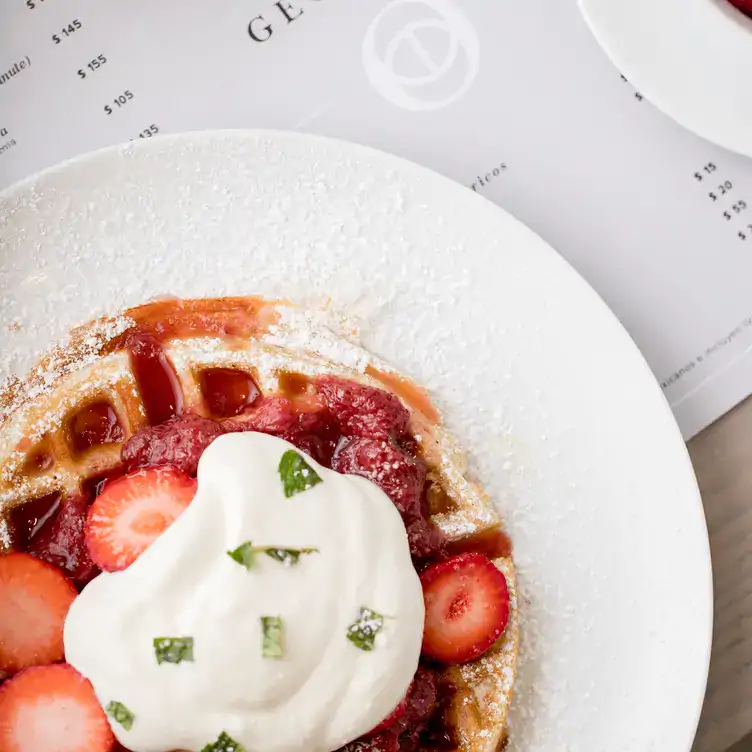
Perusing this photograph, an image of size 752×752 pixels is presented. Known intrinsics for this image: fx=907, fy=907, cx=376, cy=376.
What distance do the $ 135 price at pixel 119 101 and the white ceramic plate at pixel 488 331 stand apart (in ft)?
1.00

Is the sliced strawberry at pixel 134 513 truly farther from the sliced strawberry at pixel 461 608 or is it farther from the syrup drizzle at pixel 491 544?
the syrup drizzle at pixel 491 544

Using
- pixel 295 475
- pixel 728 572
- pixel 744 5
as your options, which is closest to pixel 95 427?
pixel 295 475

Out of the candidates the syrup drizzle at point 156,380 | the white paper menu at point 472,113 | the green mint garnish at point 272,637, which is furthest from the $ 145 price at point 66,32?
the green mint garnish at point 272,637

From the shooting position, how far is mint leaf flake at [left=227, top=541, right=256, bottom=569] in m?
1.38

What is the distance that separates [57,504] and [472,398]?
2.75 feet

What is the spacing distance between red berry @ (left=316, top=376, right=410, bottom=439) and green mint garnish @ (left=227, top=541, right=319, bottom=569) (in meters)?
0.31

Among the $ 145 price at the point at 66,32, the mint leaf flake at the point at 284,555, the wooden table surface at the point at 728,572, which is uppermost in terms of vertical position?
the $ 145 price at the point at 66,32

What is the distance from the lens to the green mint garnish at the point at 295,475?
4.75 feet

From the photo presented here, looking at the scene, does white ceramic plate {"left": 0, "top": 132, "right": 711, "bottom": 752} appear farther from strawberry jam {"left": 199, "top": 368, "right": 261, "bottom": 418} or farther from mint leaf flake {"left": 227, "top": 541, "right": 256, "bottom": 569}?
mint leaf flake {"left": 227, "top": 541, "right": 256, "bottom": 569}

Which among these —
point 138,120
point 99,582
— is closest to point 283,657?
point 99,582

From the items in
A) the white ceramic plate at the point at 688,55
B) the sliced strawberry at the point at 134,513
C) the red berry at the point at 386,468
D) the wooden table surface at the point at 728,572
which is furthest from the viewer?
the wooden table surface at the point at 728,572

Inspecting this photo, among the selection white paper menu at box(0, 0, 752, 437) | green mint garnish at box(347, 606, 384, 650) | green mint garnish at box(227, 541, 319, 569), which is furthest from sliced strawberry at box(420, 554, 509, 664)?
white paper menu at box(0, 0, 752, 437)

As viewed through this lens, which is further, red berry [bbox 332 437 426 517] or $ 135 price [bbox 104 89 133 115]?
$ 135 price [bbox 104 89 133 115]

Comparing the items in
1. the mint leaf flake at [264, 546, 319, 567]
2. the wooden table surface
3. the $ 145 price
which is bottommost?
the wooden table surface
